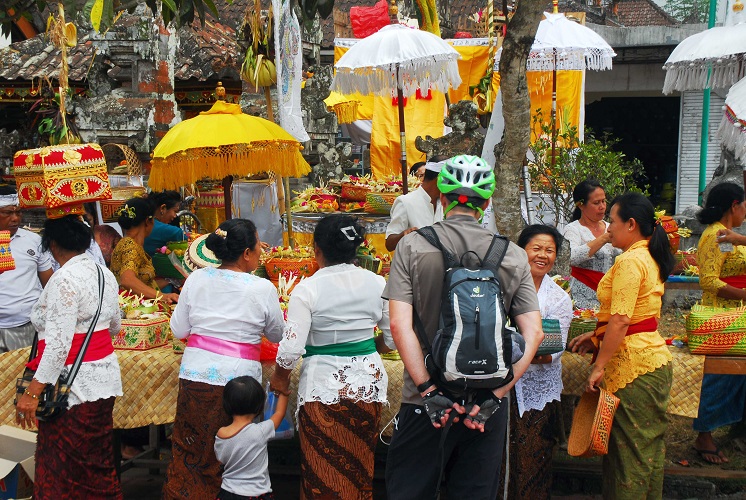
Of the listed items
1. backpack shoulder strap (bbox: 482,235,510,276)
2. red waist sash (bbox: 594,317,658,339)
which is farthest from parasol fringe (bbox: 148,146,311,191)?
backpack shoulder strap (bbox: 482,235,510,276)

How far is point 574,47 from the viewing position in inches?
340

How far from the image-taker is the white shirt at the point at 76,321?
144 inches

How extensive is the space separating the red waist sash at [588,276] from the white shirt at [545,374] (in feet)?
4.55

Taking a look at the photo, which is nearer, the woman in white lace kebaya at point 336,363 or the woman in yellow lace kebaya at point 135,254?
the woman in white lace kebaya at point 336,363

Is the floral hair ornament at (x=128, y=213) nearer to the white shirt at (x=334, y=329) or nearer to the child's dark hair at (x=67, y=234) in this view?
the child's dark hair at (x=67, y=234)

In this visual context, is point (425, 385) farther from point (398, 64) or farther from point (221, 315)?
point (398, 64)

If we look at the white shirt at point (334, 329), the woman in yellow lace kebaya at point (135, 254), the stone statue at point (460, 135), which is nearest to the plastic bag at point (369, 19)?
the stone statue at point (460, 135)

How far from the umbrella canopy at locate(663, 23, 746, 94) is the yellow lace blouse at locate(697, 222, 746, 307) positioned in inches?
103

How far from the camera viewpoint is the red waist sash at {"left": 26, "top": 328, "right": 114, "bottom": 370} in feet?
12.5

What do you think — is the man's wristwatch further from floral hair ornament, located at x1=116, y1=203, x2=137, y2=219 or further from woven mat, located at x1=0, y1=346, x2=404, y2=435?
floral hair ornament, located at x1=116, y1=203, x2=137, y2=219

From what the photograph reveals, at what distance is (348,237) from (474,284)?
0.99 metres

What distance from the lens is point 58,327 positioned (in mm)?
3672

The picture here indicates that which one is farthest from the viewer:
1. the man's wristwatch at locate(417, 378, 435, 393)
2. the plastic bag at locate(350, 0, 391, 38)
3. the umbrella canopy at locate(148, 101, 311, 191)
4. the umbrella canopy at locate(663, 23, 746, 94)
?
the plastic bag at locate(350, 0, 391, 38)

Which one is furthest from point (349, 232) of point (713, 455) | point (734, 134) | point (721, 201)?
point (734, 134)
